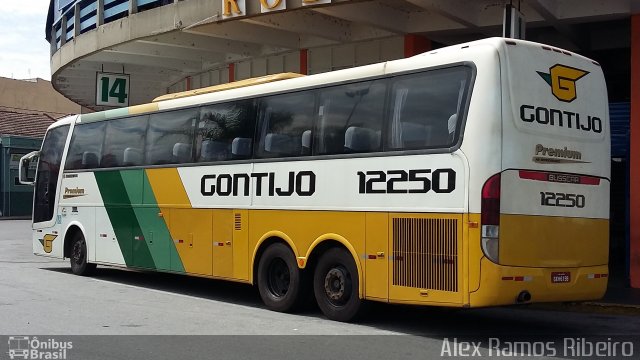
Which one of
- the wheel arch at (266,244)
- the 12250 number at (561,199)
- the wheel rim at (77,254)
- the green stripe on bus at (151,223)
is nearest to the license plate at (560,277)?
the 12250 number at (561,199)

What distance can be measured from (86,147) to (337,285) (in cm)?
719

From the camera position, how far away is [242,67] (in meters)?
20.3

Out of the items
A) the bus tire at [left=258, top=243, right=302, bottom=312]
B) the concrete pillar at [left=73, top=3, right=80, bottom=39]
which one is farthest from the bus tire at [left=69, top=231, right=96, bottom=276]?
the concrete pillar at [left=73, top=3, right=80, bottom=39]

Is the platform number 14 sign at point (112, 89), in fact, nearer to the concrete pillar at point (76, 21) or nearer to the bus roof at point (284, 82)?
the concrete pillar at point (76, 21)

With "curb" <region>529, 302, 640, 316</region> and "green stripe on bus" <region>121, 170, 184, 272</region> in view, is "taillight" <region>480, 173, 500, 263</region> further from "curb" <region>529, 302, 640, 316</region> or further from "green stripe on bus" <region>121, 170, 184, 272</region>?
"green stripe on bus" <region>121, 170, 184, 272</region>

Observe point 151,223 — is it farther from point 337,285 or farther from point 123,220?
point 337,285

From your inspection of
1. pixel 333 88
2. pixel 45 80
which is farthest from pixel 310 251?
pixel 45 80

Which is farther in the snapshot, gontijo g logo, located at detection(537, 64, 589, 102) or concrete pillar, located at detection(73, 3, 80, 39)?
concrete pillar, located at detection(73, 3, 80, 39)

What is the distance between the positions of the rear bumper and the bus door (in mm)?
10160

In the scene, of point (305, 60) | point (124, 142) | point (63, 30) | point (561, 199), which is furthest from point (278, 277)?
point (63, 30)

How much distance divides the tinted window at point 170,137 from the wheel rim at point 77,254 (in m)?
3.28

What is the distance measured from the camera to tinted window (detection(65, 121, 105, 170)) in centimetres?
1425

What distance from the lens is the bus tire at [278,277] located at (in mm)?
10188

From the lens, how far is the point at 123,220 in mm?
13508
